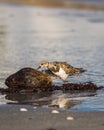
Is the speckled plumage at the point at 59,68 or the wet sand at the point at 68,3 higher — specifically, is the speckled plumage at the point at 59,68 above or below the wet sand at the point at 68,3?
below

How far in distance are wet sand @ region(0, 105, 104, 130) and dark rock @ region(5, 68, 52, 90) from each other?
1584 mm

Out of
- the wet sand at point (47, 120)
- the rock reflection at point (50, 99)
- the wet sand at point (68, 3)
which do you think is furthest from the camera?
the wet sand at point (68, 3)

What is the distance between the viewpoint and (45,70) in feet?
32.8

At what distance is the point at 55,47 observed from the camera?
53.0 ft

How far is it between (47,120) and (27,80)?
7.77 feet

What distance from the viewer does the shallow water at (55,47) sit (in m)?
9.10

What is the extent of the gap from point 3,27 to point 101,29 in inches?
158

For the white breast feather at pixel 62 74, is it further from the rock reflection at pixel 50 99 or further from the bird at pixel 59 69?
the rock reflection at pixel 50 99

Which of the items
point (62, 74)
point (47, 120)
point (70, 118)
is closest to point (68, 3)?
point (62, 74)

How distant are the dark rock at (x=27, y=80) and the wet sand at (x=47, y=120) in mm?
1584

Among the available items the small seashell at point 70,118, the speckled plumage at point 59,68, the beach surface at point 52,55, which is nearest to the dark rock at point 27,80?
the speckled plumage at point 59,68

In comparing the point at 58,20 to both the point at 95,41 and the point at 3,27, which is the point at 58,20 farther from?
the point at 95,41

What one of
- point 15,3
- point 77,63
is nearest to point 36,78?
point 77,63

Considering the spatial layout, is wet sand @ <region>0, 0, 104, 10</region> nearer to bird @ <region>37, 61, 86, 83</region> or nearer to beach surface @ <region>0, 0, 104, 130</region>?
beach surface @ <region>0, 0, 104, 130</region>
